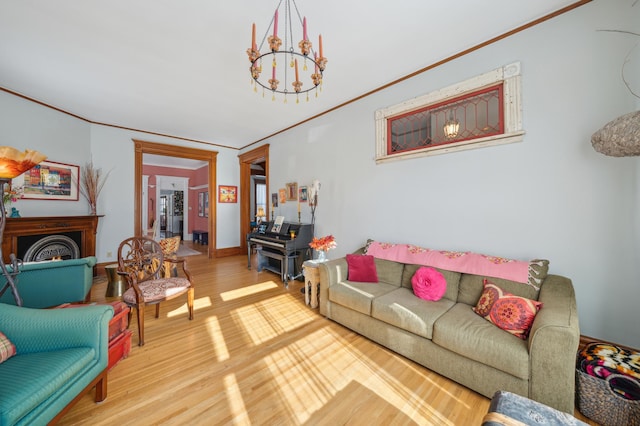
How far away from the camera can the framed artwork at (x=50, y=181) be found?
369 cm

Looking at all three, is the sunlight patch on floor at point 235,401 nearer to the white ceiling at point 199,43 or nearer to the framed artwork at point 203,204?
the white ceiling at point 199,43

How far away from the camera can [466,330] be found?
175 cm

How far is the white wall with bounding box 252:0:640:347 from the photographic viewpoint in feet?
6.01

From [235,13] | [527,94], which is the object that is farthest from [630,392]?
[235,13]

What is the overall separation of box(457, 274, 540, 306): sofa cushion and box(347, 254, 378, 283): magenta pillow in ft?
2.91

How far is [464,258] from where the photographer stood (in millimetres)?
2377

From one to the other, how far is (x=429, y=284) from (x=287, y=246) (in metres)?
2.25

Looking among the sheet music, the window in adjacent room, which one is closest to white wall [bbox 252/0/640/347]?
the window in adjacent room

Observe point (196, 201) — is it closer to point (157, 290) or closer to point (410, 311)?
point (157, 290)

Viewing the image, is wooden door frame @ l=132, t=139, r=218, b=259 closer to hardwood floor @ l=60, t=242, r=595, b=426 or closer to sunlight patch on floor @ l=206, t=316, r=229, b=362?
hardwood floor @ l=60, t=242, r=595, b=426

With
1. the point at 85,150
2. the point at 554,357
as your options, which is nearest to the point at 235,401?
the point at 554,357

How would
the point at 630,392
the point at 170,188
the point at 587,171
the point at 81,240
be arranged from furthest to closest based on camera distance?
the point at 170,188 < the point at 81,240 < the point at 587,171 < the point at 630,392

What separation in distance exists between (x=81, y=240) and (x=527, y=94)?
6.60 m

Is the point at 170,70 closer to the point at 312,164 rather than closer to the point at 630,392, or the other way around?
the point at 312,164
